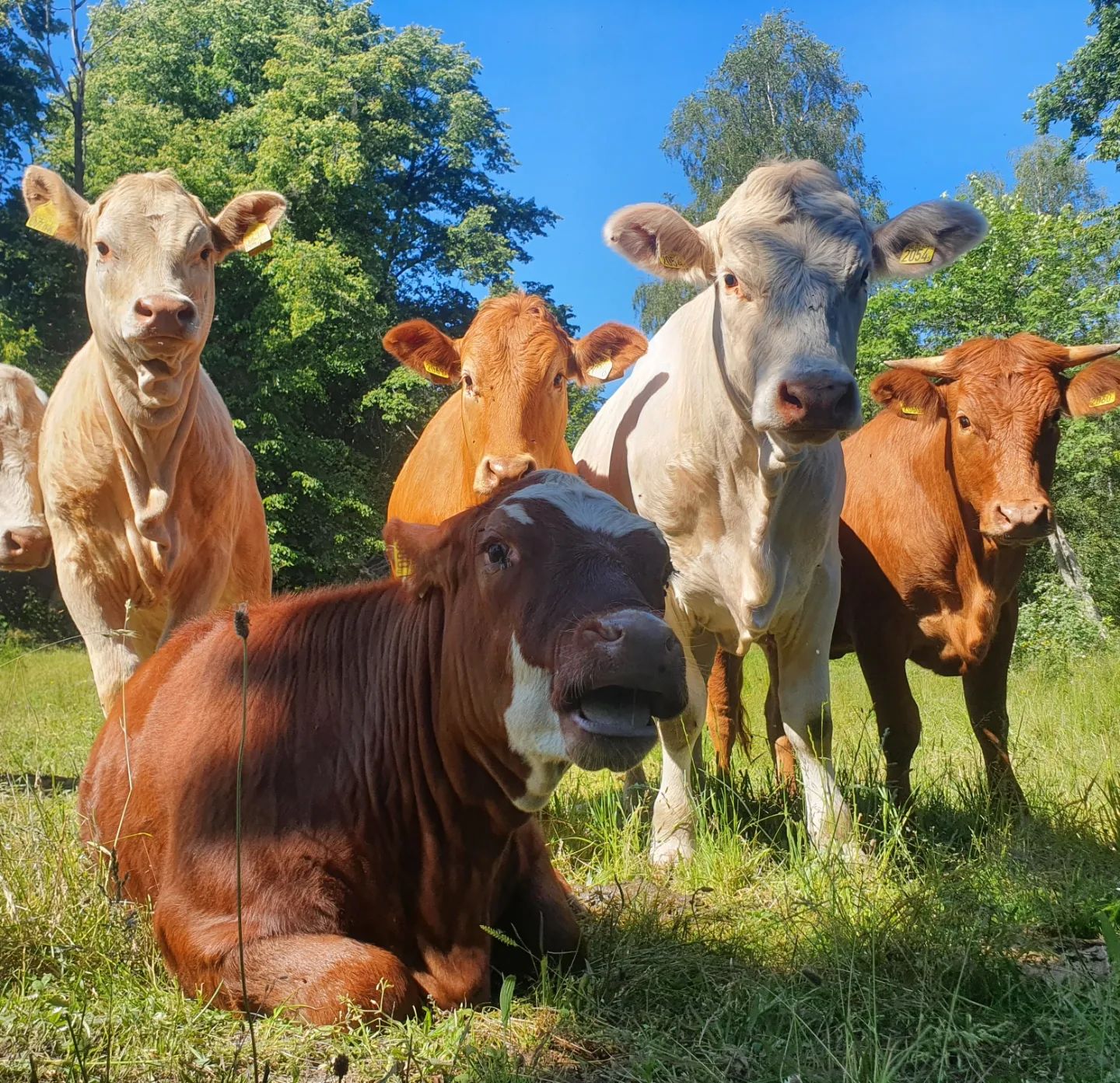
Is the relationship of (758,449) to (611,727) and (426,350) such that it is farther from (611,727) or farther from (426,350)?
(611,727)

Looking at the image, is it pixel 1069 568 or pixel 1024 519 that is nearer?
pixel 1024 519

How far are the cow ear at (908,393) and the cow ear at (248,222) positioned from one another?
11.8 ft

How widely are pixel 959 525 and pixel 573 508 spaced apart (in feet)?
12.0

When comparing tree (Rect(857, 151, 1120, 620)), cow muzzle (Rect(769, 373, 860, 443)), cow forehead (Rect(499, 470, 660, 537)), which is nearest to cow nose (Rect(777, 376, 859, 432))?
cow muzzle (Rect(769, 373, 860, 443))

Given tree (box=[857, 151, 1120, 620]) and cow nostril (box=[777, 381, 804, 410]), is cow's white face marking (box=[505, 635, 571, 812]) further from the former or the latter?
tree (box=[857, 151, 1120, 620])

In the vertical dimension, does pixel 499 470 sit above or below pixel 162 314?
below

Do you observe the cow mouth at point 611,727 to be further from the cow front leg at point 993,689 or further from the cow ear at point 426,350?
the cow front leg at point 993,689

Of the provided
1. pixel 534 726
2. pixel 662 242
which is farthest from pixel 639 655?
pixel 662 242

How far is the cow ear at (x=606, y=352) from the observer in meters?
6.58

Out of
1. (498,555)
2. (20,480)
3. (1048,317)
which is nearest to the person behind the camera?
(498,555)

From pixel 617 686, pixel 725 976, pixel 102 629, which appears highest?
pixel 102 629

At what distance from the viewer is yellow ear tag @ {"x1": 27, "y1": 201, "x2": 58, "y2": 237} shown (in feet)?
19.2

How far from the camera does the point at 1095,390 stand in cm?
613

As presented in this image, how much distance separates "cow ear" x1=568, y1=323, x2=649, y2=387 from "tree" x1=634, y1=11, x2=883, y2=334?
25.3m
